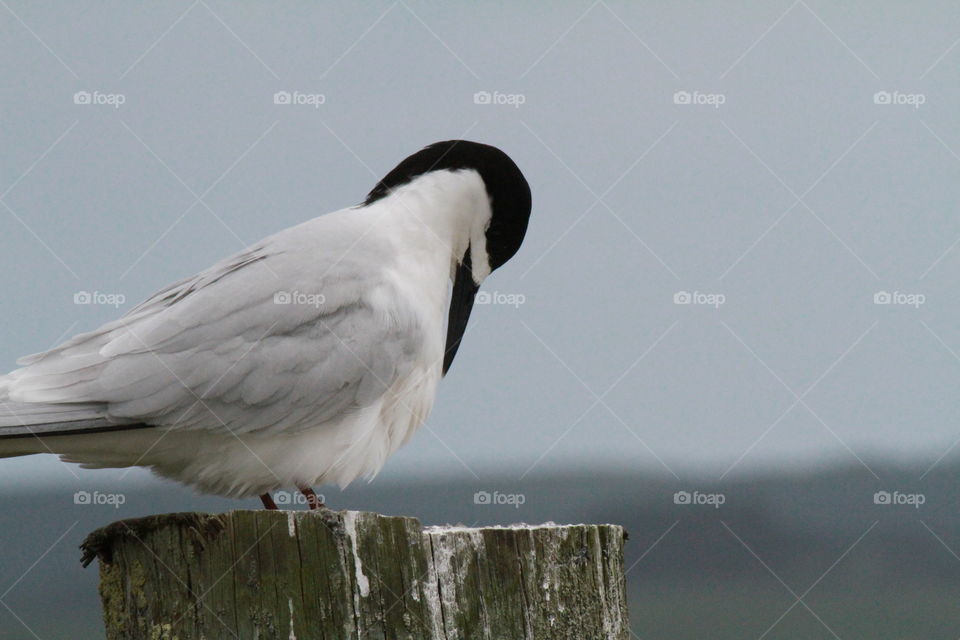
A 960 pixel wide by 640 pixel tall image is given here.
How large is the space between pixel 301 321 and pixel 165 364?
1.88 feet

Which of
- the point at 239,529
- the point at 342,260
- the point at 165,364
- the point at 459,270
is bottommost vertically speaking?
the point at 239,529

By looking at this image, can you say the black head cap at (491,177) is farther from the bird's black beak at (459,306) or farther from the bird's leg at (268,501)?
the bird's leg at (268,501)

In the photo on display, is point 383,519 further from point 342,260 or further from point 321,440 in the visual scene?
point 342,260

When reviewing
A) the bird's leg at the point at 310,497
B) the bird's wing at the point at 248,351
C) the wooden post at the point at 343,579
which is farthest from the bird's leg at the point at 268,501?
the wooden post at the point at 343,579

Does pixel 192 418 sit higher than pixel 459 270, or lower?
lower

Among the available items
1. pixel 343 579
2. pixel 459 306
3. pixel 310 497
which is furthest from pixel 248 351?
pixel 343 579

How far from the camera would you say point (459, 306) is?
5.31 m

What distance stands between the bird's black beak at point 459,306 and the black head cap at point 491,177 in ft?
0.60

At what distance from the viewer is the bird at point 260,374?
13.3ft

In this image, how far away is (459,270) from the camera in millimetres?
5324

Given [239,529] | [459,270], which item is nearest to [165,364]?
[239,529]

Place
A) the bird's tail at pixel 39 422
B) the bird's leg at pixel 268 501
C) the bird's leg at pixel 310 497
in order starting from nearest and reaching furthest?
the bird's tail at pixel 39 422 < the bird's leg at pixel 310 497 < the bird's leg at pixel 268 501

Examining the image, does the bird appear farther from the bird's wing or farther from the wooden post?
the wooden post

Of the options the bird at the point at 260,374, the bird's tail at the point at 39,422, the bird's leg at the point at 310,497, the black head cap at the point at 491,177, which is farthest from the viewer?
the black head cap at the point at 491,177
